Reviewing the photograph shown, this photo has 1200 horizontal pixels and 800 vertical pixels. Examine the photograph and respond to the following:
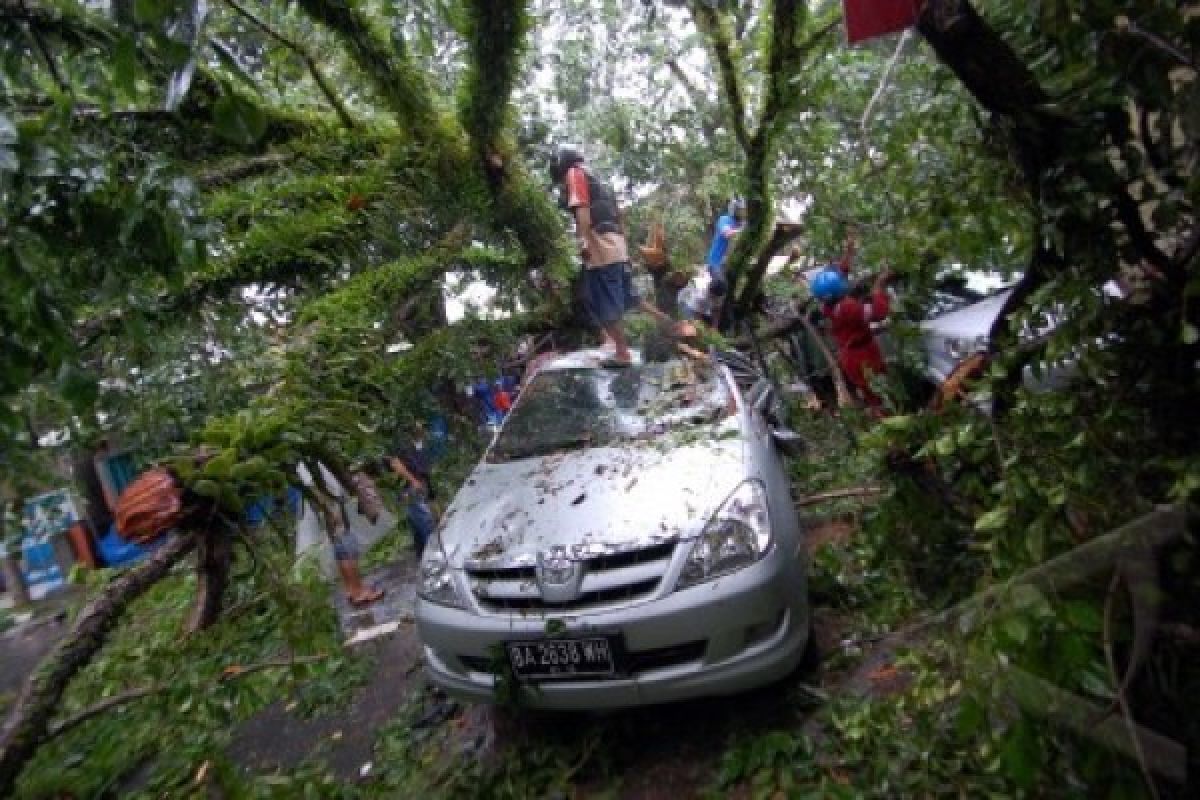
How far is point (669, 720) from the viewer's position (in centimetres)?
342

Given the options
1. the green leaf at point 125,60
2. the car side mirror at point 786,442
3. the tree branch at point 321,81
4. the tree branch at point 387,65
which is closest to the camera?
the green leaf at point 125,60

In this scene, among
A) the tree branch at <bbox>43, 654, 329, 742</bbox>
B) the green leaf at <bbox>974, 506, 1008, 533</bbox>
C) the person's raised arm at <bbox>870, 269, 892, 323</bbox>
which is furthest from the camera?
the person's raised arm at <bbox>870, 269, 892, 323</bbox>

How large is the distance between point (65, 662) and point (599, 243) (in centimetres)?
458

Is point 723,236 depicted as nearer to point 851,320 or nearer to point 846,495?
point 851,320

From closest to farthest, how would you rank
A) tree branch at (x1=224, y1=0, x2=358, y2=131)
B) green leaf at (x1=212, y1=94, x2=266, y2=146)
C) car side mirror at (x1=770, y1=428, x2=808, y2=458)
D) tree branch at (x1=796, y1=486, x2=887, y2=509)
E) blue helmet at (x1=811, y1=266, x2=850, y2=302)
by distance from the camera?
green leaf at (x1=212, y1=94, x2=266, y2=146), tree branch at (x1=224, y1=0, x2=358, y2=131), car side mirror at (x1=770, y1=428, x2=808, y2=458), tree branch at (x1=796, y1=486, x2=887, y2=509), blue helmet at (x1=811, y1=266, x2=850, y2=302)

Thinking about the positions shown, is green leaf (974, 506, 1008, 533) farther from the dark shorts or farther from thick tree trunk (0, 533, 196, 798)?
the dark shorts

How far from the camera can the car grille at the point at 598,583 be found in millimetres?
2994

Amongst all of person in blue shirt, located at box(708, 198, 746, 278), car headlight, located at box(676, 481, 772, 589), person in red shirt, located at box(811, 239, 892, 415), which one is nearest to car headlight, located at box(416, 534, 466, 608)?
car headlight, located at box(676, 481, 772, 589)

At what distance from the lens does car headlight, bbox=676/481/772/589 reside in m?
2.97

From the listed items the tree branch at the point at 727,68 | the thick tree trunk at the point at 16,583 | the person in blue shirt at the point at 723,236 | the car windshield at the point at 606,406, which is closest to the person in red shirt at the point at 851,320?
the person in blue shirt at the point at 723,236

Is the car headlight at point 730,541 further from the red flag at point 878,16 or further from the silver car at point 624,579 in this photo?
the red flag at point 878,16

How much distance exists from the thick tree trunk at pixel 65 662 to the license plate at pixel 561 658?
142cm

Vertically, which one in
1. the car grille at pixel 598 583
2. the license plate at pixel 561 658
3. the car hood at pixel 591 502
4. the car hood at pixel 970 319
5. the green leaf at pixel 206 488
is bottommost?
the license plate at pixel 561 658

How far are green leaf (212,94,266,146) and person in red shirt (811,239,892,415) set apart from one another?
6020 mm
